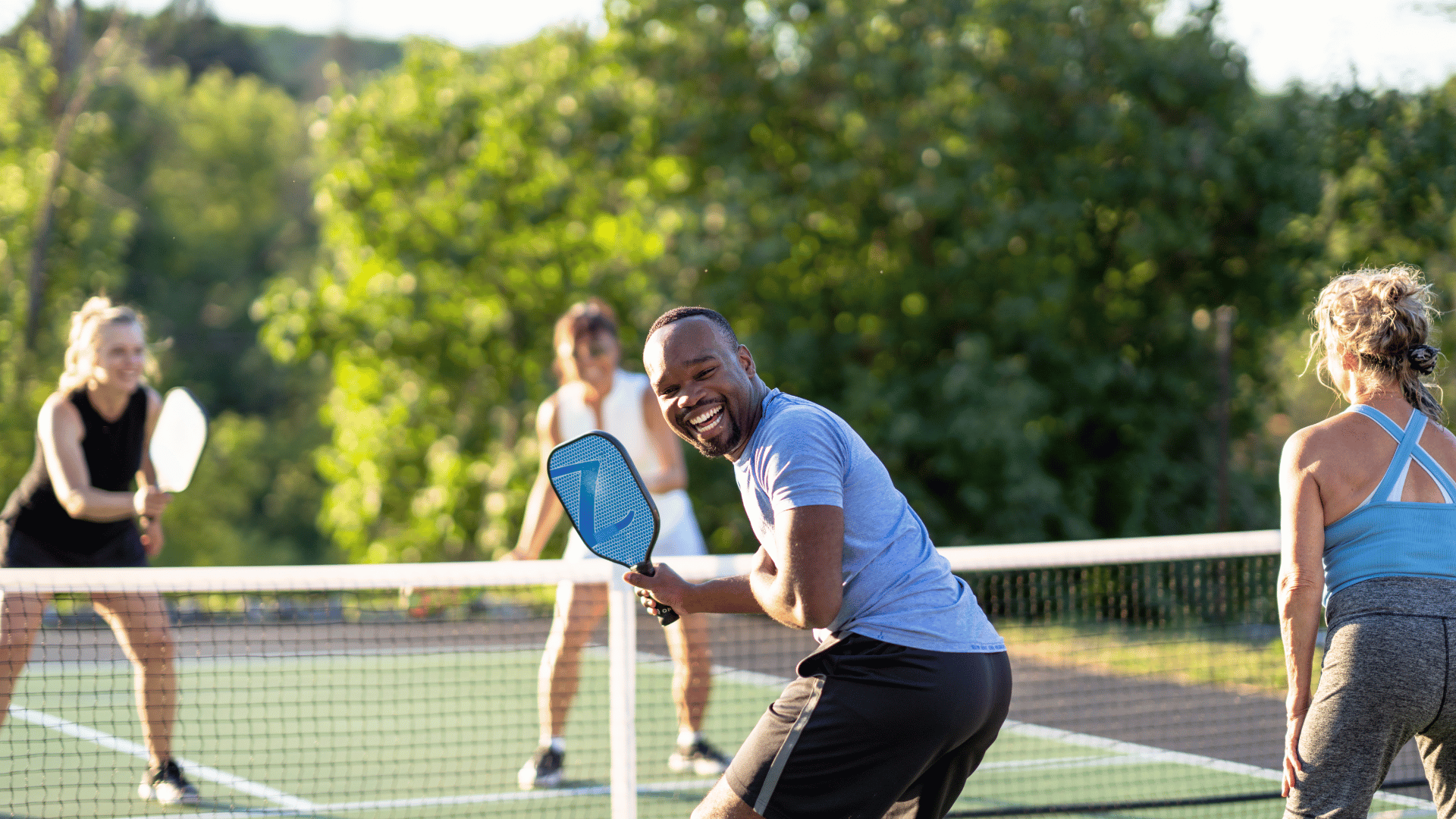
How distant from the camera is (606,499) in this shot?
328 cm

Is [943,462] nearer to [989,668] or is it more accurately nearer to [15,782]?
[15,782]

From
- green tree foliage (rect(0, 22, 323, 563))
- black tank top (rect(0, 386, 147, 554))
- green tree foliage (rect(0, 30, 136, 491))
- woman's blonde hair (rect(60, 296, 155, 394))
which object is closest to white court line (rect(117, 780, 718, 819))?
black tank top (rect(0, 386, 147, 554))

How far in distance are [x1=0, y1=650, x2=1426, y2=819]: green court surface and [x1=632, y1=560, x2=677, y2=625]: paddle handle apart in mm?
2966

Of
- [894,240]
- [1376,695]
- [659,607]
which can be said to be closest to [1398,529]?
[1376,695]

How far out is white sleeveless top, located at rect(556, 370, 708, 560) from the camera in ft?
21.1

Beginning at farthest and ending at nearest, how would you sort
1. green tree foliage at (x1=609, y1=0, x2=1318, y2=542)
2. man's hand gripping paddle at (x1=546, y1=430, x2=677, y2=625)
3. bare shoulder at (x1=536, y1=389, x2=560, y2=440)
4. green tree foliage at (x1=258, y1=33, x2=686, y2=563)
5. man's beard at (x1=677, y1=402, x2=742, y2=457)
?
1. green tree foliage at (x1=258, y1=33, x2=686, y2=563)
2. green tree foliage at (x1=609, y1=0, x2=1318, y2=542)
3. bare shoulder at (x1=536, y1=389, x2=560, y2=440)
4. man's hand gripping paddle at (x1=546, y1=430, x2=677, y2=625)
5. man's beard at (x1=677, y1=402, x2=742, y2=457)

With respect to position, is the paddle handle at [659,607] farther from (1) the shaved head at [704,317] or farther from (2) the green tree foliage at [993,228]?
(2) the green tree foliage at [993,228]

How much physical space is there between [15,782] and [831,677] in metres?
5.17

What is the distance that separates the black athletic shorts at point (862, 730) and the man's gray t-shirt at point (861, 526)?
0.05 meters

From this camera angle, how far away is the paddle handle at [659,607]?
3098mm

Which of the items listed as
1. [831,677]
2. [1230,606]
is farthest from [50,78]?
[831,677]

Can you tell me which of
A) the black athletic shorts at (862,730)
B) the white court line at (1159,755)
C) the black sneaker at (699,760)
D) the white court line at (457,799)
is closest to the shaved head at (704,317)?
the black athletic shorts at (862,730)

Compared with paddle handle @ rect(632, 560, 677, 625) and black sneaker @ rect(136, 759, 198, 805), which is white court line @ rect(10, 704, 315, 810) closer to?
black sneaker @ rect(136, 759, 198, 805)

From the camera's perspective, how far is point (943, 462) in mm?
14586
